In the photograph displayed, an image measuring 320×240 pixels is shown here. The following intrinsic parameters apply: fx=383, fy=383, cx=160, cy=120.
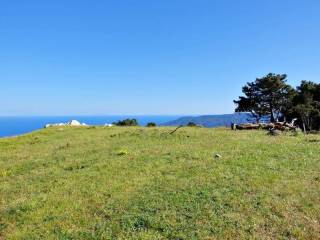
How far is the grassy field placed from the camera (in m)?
11.3

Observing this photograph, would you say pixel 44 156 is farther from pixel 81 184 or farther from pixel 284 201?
pixel 284 201

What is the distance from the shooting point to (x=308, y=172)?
16.5 meters

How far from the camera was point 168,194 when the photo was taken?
14.0 meters

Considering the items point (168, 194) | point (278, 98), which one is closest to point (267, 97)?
point (278, 98)

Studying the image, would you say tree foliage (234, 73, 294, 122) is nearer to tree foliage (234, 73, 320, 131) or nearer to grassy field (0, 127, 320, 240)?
tree foliage (234, 73, 320, 131)

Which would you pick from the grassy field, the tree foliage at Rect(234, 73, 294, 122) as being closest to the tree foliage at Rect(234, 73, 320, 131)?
the tree foliage at Rect(234, 73, 294, 122)

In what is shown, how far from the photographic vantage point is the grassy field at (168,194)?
37.2 feet

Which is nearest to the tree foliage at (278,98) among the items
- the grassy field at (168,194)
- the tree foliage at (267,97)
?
the tree foliage at (267,97)

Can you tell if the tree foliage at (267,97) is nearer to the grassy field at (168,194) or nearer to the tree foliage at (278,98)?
the tree foliage at (278,98)

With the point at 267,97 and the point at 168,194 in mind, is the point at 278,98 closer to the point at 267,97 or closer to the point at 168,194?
the point at 267,97

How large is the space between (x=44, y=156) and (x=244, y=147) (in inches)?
510

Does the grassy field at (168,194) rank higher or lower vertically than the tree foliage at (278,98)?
lower

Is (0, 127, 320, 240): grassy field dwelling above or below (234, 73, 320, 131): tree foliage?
below

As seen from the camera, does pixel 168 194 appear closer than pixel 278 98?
Yes
